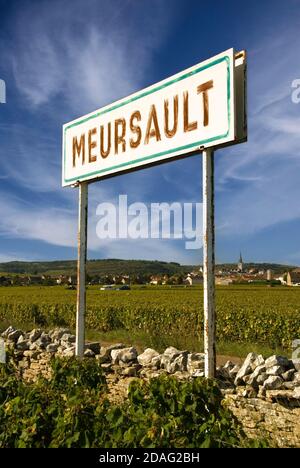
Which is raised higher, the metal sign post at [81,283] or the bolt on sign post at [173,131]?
the bolt on sign post at [173,131]

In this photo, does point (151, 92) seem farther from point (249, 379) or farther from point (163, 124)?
point (249, 379)

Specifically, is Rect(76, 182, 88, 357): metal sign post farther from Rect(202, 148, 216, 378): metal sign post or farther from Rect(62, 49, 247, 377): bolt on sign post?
Rect(202, 148, 216, 378): metal sign post

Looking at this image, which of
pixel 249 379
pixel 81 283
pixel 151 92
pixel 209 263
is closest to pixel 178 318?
pixel 81 283

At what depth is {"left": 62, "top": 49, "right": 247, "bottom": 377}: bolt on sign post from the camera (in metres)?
4.95

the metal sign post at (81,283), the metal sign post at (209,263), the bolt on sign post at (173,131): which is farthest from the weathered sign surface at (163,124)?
the metal sign post at (81,283)

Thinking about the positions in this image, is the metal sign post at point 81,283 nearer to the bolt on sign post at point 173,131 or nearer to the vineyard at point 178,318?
the bolt on sign post at point 173,131

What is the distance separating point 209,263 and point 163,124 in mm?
1793

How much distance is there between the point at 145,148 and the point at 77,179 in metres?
1.58

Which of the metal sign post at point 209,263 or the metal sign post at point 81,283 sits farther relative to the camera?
the metal sign post at point 81,283

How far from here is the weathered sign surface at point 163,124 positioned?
197 inches

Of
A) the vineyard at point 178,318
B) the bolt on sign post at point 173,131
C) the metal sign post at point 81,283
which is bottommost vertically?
the vineyard at point 178,318

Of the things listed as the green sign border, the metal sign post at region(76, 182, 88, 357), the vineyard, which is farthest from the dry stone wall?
the vineyard

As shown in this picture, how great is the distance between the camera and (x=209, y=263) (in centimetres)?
498
